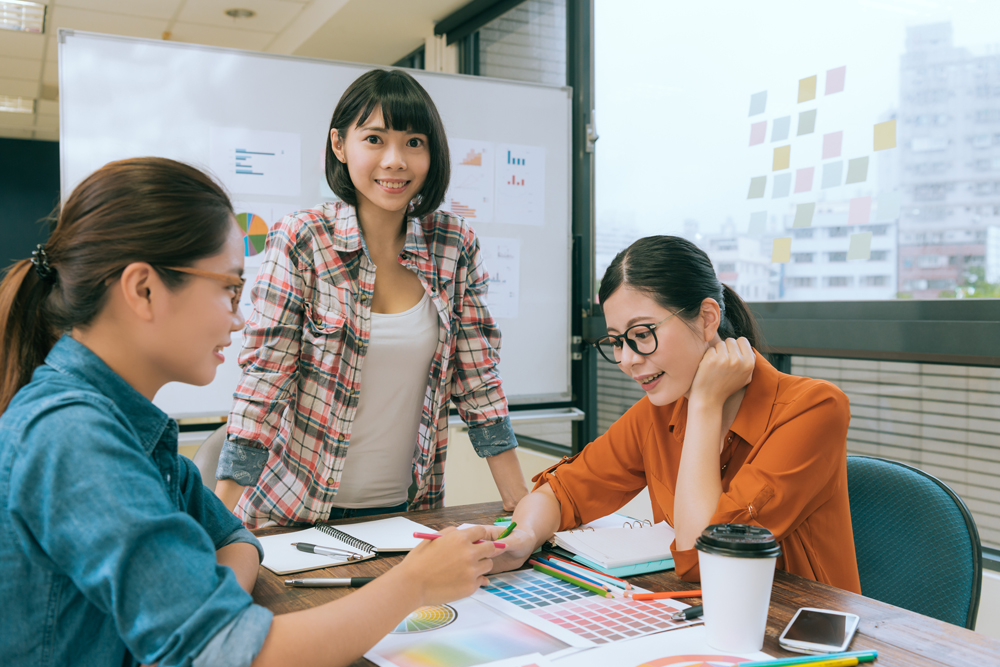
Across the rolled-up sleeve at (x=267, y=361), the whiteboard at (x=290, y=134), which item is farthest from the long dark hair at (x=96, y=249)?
the whiteboard at (x=290, y=134)

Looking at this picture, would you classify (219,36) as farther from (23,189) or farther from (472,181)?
(23,189)

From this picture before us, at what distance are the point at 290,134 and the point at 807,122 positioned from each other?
1759 millimetres

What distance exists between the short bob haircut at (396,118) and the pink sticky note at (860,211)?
4.35 feet

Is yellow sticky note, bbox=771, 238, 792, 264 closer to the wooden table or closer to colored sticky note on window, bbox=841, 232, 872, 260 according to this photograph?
colored sticky note on window, bbox=841, 232, 872, 260

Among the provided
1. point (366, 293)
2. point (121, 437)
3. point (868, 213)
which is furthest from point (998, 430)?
point (121, 437)

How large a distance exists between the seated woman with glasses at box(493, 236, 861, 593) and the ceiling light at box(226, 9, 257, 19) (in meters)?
3.82

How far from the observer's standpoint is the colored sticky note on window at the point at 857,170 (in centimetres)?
220

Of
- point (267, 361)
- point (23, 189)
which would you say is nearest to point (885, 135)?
point (267, 361)

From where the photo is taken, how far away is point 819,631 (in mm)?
833

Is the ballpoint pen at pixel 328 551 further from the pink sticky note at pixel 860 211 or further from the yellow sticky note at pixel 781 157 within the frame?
the yellow sticky note at pixel 781 157

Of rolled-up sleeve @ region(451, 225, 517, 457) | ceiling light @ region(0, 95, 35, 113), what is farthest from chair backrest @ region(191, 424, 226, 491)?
ceiling light @ region(0, 95, 35, 113)

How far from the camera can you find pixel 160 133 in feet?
8.47

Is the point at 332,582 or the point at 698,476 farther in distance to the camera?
the point at 698,476

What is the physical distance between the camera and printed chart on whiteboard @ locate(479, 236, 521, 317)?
3105 millimetres
